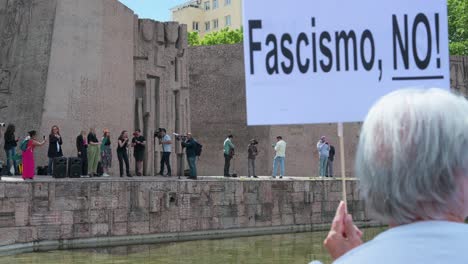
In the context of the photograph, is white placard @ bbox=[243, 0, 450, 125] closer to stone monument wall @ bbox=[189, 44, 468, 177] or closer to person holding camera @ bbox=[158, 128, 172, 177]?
person holding camera @ bbox=[158, 128, 172, 177]

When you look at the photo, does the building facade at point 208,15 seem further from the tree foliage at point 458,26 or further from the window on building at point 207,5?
the tree foliage at point 458,26

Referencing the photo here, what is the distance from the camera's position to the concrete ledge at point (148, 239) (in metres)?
13.5

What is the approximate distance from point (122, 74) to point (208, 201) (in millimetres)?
6158

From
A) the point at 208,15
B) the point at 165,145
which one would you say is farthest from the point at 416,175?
the point at 208,15

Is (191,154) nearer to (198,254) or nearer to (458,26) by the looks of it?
(198,254)

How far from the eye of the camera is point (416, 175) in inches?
63.2

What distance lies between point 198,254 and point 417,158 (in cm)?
1175

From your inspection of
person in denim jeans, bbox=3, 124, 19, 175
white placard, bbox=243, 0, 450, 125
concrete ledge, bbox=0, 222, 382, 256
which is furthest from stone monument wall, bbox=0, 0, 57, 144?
white placard, bbox=243, 0, 450, 125

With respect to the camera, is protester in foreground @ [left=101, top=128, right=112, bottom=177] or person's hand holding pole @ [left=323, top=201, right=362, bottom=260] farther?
protester in foreground @ [left=101, top=128, right=112, bottom=177]

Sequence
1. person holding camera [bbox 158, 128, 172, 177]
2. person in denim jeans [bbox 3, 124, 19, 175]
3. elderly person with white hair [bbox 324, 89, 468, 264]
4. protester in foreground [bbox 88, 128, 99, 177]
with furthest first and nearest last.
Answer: person holding camera [bbox 158, 128, 172, 177] → protester in foreground [bbox 88, 128, 99, 177] → person in denim jeans [bbox 3, 124, 19, 175] → elderly person with white hair [bbox 324, 89, 468, 264]

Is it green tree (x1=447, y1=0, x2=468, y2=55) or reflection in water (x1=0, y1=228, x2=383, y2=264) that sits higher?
green tree (x1=447, y1=0, x2=468, y2=55)

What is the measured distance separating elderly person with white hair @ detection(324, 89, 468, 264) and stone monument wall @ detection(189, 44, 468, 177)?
94.4ft

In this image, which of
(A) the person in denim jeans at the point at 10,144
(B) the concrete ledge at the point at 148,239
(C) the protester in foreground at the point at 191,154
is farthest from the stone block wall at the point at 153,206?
(A) the person in denim jeans at the point at 10,144

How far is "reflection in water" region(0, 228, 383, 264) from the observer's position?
12.1 m
